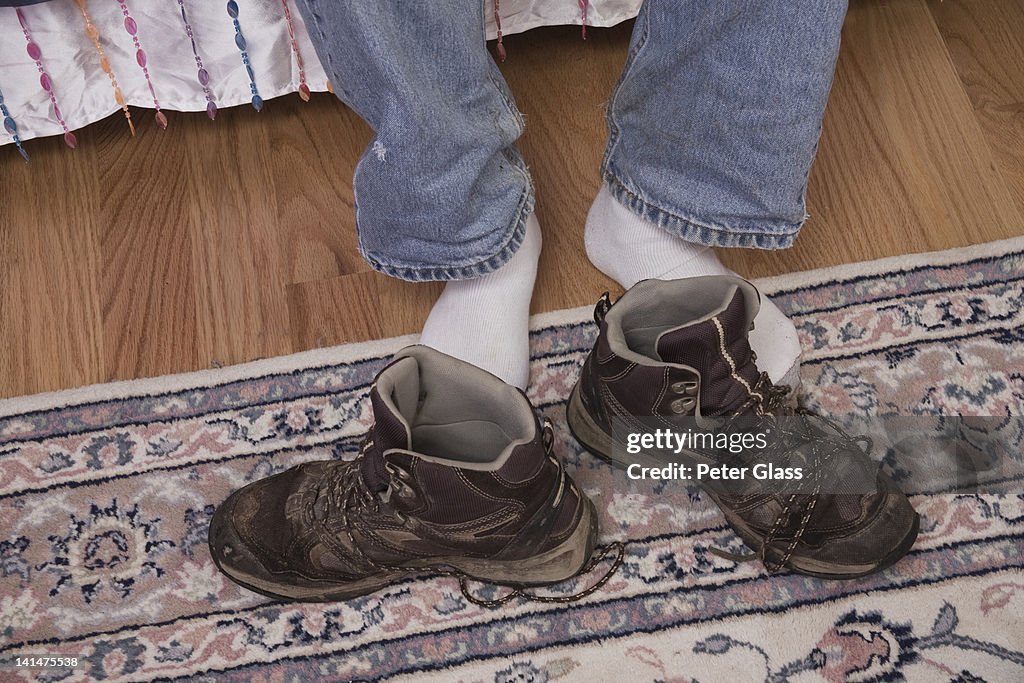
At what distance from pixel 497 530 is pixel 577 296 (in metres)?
0.33

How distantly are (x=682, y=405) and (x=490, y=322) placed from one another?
0.74 feet

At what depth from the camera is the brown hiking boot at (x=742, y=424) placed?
716 millimetres

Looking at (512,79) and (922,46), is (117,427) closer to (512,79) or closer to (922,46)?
(512,79)

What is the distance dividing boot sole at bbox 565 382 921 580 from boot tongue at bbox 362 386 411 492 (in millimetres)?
226

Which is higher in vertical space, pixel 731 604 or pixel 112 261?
pixel 112 261

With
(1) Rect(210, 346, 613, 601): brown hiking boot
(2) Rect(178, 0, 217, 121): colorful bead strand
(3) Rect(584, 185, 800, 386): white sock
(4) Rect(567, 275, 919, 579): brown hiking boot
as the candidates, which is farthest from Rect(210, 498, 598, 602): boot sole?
(2) Rect(178, 0, 217, 121): colorful bead strand

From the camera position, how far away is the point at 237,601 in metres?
0.81

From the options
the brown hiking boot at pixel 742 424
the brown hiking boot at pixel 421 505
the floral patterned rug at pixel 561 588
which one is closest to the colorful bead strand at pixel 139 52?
the floral patterned rug at pixel 561 588

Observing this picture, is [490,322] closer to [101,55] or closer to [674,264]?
[674,264]

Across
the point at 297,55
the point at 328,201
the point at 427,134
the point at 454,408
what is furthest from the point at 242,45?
the point at 454,408

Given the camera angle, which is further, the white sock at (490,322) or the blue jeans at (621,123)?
the white sock at (490,322)

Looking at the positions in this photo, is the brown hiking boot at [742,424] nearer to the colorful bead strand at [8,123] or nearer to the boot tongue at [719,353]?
the boot tongue at [719,353]

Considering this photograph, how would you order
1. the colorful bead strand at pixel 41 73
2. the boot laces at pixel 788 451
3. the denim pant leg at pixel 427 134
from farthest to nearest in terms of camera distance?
the colorful bead strand at pixel 41 73, the boot laces at pixel 788 451, the denim pant leg at pixel 427 134

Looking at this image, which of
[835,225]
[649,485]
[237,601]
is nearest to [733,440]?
[649,485]
